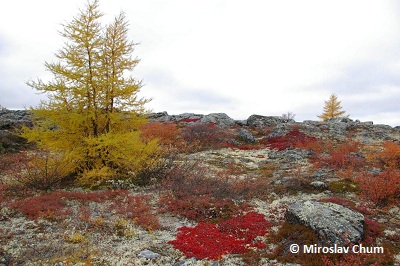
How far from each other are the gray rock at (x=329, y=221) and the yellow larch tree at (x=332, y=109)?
6437 centimetres

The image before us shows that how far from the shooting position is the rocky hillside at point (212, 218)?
917 cm

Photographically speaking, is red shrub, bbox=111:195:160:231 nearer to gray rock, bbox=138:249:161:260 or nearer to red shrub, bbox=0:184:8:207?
gray rock, bbox=138:249:161:260

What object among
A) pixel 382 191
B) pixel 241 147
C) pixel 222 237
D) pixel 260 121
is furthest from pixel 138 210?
pixel 260 121

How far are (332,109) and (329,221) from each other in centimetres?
6722

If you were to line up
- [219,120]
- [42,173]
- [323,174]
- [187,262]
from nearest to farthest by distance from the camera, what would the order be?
[187,262] < [42,173] < [323,174] < [219,120]

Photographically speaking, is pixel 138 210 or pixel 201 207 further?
pixel 201 207

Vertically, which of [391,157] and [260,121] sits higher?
[260,121]

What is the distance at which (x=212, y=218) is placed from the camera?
12.9 m

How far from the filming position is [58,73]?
16.5 meters

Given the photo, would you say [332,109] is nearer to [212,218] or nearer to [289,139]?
[289,139]

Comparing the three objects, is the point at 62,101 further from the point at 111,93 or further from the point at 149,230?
the point at 149,230

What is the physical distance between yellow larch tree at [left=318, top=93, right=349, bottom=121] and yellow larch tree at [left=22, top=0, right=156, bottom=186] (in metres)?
62.3

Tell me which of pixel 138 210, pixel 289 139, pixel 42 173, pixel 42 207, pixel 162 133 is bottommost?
pixel 138 210

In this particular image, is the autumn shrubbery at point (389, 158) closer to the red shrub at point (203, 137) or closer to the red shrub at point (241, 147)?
the red shrub at point (241, 147)
